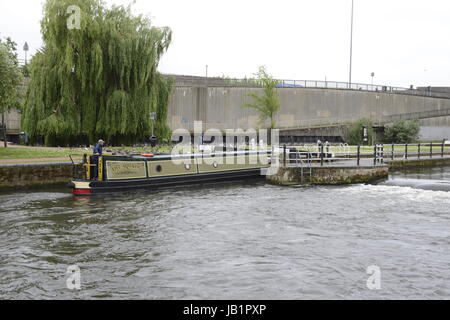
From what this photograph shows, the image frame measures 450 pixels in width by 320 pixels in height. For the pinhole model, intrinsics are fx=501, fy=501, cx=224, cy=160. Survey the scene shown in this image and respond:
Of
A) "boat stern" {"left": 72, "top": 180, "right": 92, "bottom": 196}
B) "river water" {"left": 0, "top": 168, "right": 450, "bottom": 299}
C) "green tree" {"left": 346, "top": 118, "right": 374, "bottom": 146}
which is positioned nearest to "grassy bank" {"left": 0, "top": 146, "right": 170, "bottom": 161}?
"boat stern" {"left": 72, "top": 180, "right": 92, "bottom": 196}

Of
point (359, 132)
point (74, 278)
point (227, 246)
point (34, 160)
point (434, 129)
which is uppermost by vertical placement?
point (434, 129)

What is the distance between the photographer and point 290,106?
5684 cm

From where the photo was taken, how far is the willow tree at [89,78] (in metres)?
29.0

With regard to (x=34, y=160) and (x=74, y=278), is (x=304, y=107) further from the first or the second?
(x=74, y=278)

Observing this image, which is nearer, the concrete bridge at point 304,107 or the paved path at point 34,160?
the paved path at point 34,160

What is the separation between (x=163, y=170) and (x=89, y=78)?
9410 millimetres

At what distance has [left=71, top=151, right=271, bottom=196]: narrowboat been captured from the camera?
21234mm

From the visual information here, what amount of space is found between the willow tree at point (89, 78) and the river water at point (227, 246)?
32.9ft

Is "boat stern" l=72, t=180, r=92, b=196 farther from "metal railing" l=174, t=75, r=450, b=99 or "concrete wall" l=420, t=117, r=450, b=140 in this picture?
"concrete wall" l=420, t=117, r=450, b=140

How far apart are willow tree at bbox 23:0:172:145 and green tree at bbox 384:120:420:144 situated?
2988 cm

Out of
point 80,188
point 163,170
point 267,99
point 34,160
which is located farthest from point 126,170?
point 267,99

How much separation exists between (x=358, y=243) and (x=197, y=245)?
4167 mm
